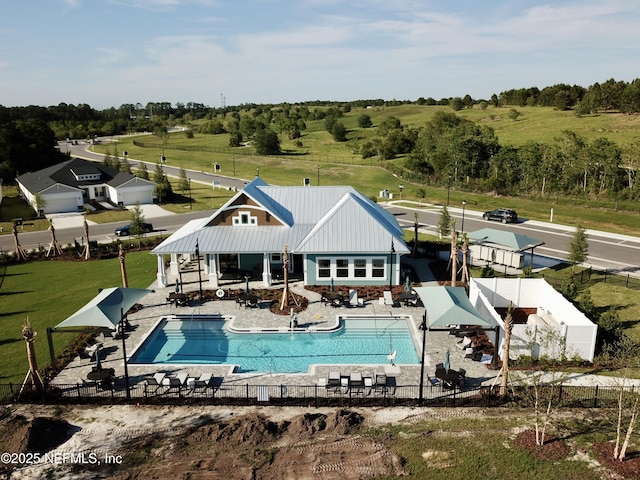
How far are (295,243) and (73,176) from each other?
50.1 m

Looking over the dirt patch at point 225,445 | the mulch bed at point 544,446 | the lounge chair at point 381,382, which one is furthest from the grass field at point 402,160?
the dirt patch at point 225,445

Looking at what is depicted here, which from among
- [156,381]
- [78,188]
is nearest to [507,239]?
[156,381]

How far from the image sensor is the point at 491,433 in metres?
19.1

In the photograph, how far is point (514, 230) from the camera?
171 ft

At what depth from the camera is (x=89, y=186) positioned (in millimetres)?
72000

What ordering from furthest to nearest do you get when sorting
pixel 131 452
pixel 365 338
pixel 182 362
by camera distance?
pixel 365 338 → pixel 182 362 → pixel 131 452

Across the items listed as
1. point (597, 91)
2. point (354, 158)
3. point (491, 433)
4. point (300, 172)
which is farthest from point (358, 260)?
point (597, 91)

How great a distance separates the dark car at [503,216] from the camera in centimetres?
5538

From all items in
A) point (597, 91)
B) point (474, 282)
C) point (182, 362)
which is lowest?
point (182, 362)

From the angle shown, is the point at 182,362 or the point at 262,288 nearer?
the point at 182,362

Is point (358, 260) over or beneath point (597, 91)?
beneath

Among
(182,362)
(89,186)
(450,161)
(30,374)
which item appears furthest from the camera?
(450,161)

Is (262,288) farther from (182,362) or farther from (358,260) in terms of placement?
(182,362)

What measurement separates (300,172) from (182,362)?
73.6m
